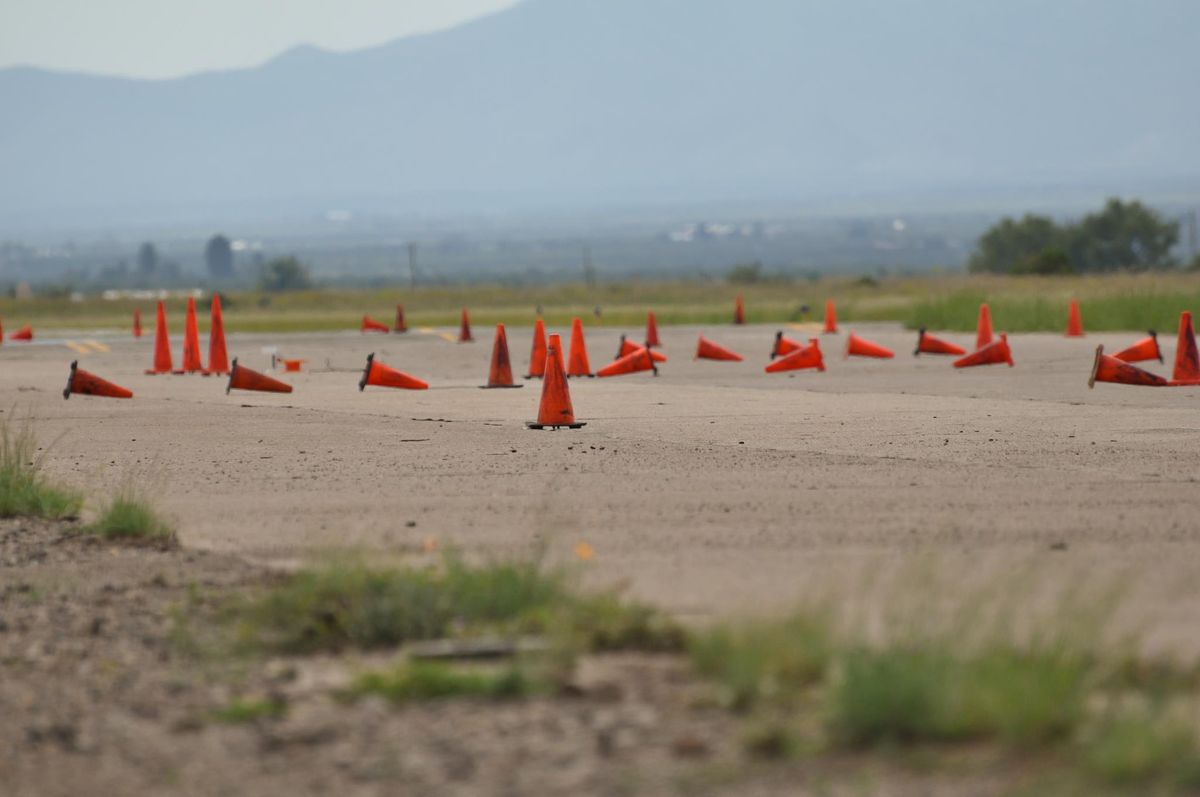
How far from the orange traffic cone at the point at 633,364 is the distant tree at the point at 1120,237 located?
71.3 m

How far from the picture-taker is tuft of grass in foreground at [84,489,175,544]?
35.8 ft

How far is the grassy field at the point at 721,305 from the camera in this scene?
3509cm

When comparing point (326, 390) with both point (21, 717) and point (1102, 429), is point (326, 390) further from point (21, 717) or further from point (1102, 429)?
point (21, 717)

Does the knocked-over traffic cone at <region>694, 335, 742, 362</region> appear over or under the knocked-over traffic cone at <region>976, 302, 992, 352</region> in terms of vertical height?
under

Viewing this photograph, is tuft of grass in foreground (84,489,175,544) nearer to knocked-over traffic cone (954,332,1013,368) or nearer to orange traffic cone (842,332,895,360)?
knocked-over traffic cone (954,332,1013,368)

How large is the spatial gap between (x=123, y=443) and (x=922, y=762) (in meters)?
11.4

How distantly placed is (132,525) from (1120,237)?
8788cm

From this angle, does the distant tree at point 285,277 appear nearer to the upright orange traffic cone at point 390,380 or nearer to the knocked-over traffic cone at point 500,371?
the upright orange traffic cone at point 390,380

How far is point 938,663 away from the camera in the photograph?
21.2 feet

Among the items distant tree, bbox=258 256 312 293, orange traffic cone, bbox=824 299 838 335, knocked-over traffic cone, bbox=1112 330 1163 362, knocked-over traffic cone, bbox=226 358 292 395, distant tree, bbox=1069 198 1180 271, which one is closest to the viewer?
knocked-over traffic cone, bbox=226 358 292 395

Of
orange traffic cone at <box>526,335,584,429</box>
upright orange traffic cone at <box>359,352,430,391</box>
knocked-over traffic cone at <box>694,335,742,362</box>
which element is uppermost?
orange traffic cone at <box>526,335,584,429</box>

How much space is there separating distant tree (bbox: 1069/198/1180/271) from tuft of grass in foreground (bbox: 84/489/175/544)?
85.5m

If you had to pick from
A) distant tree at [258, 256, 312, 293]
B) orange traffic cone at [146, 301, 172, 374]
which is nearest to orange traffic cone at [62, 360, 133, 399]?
orange traffic cone at [146, 301, 172, 374]

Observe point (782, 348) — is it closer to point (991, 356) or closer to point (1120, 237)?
point (991, 356)
